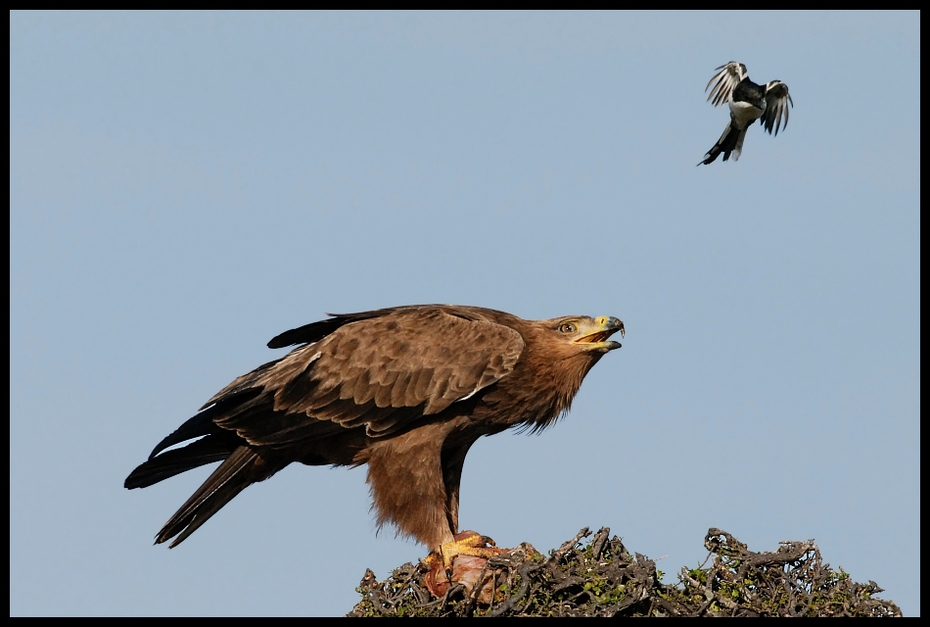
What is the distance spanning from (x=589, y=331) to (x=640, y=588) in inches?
116

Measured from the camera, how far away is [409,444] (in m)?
9.54

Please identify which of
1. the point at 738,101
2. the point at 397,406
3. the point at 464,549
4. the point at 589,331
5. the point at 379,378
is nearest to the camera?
the point at 464,549

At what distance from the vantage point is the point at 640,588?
7.38 m

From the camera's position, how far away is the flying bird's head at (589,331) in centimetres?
977

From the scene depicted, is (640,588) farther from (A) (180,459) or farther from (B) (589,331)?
(A) (180,459)

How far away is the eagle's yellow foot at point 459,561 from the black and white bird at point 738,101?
4.61 m

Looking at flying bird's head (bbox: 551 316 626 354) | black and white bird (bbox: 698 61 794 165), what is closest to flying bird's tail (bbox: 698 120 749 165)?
black and white bird (bbox: 698 61 794 165)

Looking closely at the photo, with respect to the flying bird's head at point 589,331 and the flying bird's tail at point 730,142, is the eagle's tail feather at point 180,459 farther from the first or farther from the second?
the flying bird's tail at point 730,142

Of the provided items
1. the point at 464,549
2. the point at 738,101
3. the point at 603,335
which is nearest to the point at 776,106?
the point at 738,101

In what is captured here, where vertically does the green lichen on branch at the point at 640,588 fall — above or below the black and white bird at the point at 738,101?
below

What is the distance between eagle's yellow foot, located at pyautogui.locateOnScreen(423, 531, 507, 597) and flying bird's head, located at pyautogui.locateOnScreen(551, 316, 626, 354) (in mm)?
1674

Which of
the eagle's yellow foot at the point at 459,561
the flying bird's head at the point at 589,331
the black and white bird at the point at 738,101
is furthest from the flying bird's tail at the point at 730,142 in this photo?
the eagle's yellow foot at the point at 459,561

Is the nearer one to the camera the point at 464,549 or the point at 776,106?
the point at 464,549
